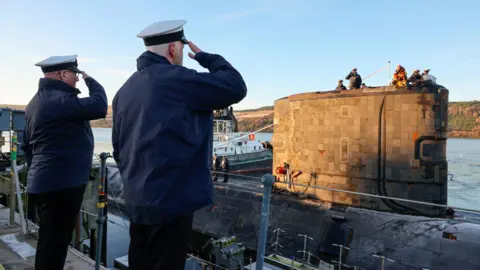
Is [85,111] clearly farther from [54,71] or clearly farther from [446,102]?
[446,102]

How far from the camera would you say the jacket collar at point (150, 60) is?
6.92 ft

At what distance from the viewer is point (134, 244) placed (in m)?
2.21

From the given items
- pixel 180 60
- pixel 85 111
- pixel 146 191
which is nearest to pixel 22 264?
pixel 85 111

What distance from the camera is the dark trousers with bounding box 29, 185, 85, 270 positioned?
10.8 feet

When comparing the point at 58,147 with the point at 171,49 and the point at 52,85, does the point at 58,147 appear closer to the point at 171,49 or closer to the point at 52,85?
the point at 52,85

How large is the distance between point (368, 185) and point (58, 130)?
8.26 m

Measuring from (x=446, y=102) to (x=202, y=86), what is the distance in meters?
8.90

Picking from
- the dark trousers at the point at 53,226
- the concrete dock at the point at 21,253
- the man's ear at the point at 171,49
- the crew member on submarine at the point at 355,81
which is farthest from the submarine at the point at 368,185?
the man's ear at the point at 171,49

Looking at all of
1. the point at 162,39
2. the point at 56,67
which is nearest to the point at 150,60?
the point at 162,39

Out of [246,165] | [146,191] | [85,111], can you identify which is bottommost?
[246,165]

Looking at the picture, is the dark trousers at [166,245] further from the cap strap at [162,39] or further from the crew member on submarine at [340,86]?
the crew member on submarine at [340,86]

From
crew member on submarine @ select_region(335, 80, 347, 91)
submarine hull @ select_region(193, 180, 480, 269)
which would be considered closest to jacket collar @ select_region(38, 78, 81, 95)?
submarine hull @ select_region(193, 180, 480, 269)

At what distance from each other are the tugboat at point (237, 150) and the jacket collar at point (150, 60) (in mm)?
26049

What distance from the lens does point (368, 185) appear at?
30.9 ft
